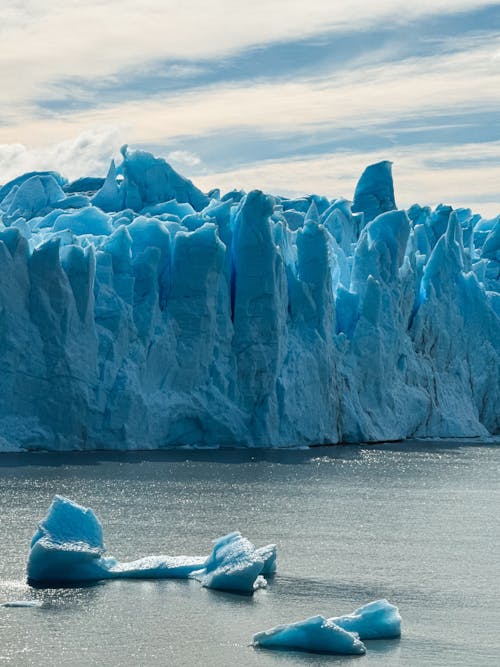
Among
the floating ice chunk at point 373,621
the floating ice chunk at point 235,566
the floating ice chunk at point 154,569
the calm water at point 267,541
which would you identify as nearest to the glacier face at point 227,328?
the calm water at point 267,541

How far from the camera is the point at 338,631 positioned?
563 inches

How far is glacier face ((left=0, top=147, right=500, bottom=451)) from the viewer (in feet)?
95.7

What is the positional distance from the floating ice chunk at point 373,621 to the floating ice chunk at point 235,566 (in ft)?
6.84

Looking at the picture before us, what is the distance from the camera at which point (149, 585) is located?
17.3 metres

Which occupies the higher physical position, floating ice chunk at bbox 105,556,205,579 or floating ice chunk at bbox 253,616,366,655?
floating ice chunk at bbox 253,616,366,655

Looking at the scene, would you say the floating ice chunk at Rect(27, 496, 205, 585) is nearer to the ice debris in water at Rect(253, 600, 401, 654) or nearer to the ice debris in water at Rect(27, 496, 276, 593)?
the ice debris in water at Rect(27, 496, 276, 593)

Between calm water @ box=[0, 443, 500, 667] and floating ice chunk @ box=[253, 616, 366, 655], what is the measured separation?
0.15 m

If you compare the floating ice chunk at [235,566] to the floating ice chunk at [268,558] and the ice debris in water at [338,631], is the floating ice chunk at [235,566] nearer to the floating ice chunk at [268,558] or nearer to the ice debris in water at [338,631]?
the floating ice chunk at [268,558]

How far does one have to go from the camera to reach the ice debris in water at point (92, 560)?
A: 16.9 meters

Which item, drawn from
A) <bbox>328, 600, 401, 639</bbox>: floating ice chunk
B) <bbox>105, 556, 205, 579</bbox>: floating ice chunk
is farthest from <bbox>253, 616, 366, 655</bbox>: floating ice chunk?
<bbox>105, 556, 205, 579</bbox>: floating ice chunk

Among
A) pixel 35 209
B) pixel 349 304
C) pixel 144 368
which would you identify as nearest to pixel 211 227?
pixel 144 368

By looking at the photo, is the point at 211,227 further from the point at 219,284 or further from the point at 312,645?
the point at 312,645

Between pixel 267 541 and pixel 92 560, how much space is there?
163 inches

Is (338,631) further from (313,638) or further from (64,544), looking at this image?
(64,544)
